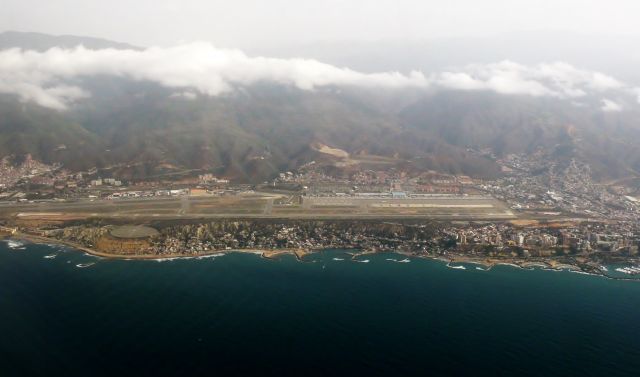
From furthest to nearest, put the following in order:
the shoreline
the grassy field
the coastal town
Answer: the grassy field → the coastal town → the shoreline

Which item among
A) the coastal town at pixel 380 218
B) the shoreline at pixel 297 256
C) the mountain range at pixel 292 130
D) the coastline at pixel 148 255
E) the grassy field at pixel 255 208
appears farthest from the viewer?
the mountain range at pixel 292 130

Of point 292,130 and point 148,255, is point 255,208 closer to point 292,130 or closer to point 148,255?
point 148,255

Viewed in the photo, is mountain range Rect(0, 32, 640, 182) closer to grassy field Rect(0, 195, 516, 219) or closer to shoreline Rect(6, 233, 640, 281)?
grassy field Rect(0, 195, 516, 219)

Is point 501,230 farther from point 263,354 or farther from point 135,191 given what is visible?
point 135,191

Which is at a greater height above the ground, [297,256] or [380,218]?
[380,218]

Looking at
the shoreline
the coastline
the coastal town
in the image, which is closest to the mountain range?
the coastal town

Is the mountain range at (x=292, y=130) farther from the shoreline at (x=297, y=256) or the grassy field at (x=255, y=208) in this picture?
the shoreline at (x=297, y=256)

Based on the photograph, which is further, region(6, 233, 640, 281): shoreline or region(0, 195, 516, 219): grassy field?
region(0, 195, 516, 219): grassy field

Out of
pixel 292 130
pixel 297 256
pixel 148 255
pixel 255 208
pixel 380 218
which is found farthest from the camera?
pixel 292 130

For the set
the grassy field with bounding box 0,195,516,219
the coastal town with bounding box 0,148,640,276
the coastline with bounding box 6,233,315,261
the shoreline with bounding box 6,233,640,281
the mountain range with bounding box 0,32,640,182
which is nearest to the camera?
the shoreline with bounding box 6,233,640,281

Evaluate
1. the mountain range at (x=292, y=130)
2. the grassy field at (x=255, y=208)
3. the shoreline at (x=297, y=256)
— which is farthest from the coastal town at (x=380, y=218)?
the mountain range at (x=292, y=130)

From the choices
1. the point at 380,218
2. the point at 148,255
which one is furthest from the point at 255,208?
the point at 148,255

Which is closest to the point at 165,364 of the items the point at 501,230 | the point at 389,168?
the point at 501,230
